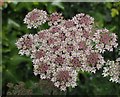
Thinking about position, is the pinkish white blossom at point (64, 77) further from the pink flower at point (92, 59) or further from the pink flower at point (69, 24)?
the pink flower at point (69, 24)

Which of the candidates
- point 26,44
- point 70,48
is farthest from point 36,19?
point 70,48

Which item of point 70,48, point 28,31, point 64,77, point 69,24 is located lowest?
point 64,77

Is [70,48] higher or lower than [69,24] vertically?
lower

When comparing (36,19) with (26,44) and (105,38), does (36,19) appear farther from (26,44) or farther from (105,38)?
(105,38)

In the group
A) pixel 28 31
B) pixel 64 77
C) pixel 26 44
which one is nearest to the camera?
pixel 64 77

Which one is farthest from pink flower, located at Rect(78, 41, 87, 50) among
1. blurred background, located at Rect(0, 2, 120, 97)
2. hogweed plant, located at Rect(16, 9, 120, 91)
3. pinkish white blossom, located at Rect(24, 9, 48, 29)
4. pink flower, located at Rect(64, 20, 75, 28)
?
blurred background, located at Rect(0, 2, 120, 97)

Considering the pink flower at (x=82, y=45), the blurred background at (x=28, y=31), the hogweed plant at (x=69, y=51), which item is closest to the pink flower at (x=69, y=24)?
the hogweed plant at (x=69, y=51)

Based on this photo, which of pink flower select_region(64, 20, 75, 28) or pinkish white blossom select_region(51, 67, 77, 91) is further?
pink flower select_region(64, 20, 75, 28)

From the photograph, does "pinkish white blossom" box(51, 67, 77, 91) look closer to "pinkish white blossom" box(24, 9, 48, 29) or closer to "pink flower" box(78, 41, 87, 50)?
"pink flower" box(78, 41, 87, 50)
